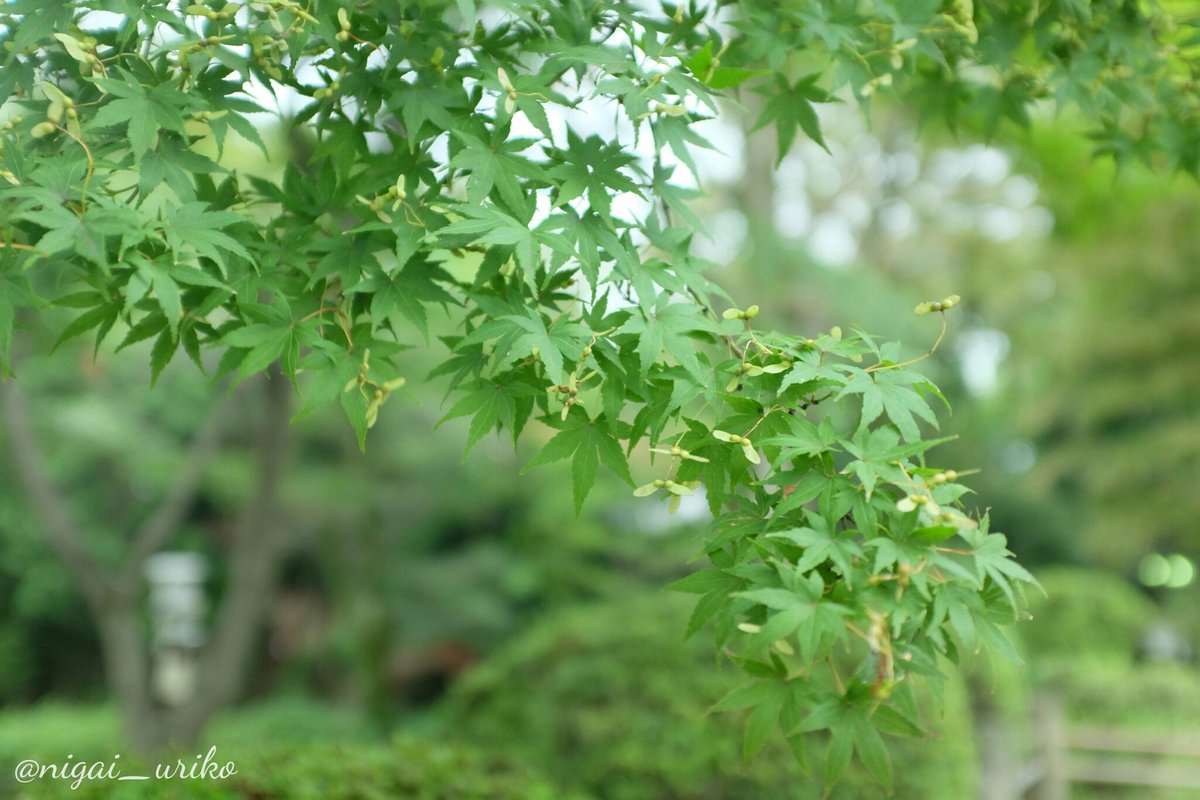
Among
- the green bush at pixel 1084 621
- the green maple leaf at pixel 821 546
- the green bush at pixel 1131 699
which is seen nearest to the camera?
the green maple leaf at pixel 821 546

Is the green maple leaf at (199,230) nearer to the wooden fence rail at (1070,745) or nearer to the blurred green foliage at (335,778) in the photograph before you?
the blurred green foliage at (335,778)

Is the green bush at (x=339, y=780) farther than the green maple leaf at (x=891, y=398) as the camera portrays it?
Yes

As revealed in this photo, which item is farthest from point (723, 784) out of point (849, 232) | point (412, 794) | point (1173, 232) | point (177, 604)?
point (849, 232)

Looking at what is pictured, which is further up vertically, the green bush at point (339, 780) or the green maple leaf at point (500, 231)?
the green maple leaf at point (500, 231)

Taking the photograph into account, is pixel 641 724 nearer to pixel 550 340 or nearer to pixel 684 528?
pixel 550 340

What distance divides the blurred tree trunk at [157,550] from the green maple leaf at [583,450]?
3865 mm

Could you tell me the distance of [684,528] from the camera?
29.4 ft

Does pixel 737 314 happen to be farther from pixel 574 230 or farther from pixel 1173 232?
pixel 1173 232

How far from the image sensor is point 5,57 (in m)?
1.91

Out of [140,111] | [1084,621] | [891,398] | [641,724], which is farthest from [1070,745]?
[140,111]

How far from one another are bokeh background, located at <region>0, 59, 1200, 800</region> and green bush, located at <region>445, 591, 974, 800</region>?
0.01 meters

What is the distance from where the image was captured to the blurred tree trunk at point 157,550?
18.3 feet

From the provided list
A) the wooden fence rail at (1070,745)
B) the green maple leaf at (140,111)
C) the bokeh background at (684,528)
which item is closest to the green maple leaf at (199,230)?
the green maple leaf at (140,111)

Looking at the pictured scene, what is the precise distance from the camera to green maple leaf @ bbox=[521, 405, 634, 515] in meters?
1.85
